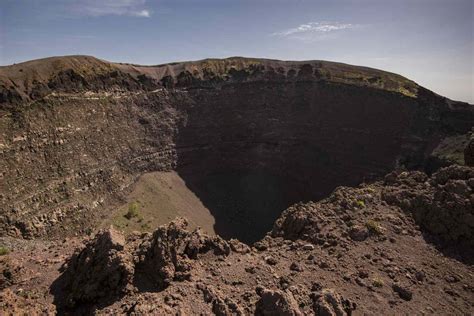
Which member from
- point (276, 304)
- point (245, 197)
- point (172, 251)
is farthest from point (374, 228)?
point (245, 197)

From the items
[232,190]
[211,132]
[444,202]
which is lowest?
[232,190]

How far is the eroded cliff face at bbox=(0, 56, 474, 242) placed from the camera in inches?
1346

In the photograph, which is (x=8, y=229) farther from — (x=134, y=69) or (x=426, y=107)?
(x=426, y=107)

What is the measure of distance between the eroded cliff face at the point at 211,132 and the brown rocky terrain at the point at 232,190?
18 cm

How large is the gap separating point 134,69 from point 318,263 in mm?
41211

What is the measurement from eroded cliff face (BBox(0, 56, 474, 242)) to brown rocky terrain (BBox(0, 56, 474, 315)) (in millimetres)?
177

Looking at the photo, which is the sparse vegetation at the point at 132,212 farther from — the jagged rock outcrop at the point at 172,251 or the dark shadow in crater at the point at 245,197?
the jagged rock outcrop at the point at 172,251

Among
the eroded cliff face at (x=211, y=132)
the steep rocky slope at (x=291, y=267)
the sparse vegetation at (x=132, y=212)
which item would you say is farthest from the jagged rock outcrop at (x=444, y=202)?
the sparse vegetation at (x=132, y=212)

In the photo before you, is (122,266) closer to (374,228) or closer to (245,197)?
(374,228)

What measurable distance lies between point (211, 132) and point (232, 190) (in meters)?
8.85

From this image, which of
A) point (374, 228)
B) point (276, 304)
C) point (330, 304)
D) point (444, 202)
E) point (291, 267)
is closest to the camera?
point (276, 304)

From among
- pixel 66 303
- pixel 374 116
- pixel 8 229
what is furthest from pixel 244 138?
pixel 66 303

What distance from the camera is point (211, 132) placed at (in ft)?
167

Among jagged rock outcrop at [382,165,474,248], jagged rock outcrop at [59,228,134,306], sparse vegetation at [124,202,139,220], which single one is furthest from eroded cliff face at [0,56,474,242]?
jagged rock outcrop at [59,228,134,306]
